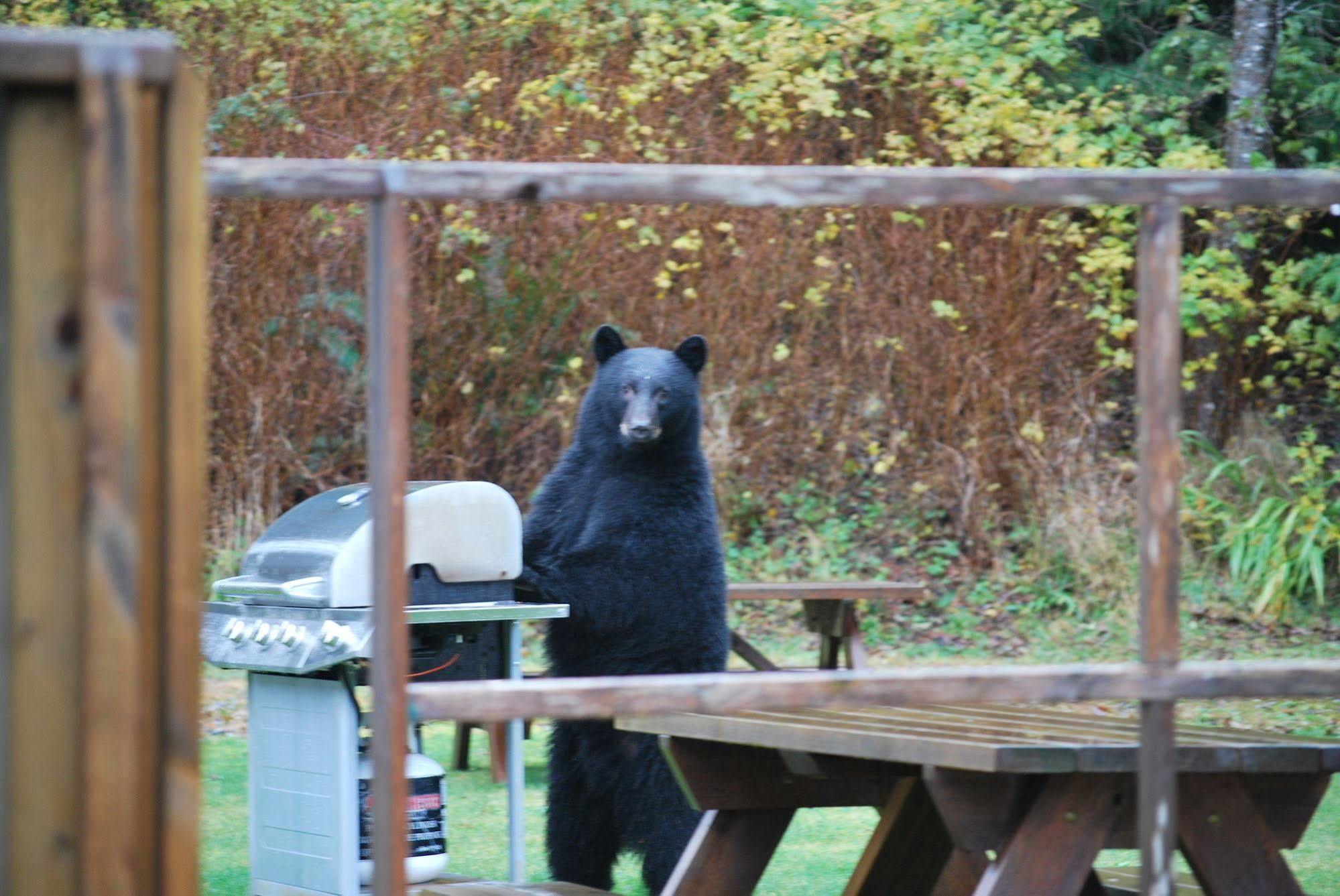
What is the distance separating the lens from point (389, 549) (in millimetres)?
2020

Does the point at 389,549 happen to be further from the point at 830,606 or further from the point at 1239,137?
the point at 1239,137

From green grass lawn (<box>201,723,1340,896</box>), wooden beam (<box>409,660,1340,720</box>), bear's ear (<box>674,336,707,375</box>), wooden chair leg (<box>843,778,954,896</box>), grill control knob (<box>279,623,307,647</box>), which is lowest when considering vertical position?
green grass lawn (<box>201,723,1340,896</box>)

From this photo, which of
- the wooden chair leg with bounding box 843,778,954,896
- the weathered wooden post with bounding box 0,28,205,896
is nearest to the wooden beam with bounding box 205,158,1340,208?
the weathered wooden post with bounding box 0,28,205,896

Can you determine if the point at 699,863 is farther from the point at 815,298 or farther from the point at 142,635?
the point at 815,298

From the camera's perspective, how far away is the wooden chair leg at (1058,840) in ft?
8.09

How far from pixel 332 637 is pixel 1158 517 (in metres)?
1.88

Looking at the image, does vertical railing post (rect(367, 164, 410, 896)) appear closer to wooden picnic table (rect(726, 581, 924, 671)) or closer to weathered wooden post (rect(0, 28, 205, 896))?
weathered wooden post (rect(0, 28, 205, 896))

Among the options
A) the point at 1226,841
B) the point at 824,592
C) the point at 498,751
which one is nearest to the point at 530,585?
the point at 498,751

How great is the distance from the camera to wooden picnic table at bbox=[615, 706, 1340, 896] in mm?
2453

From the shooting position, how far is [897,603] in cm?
918

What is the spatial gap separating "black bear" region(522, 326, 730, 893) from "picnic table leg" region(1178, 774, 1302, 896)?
168 cm

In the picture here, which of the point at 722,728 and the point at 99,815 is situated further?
the point at 722,728

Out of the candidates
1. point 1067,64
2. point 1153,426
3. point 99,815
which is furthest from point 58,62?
point 1067,64

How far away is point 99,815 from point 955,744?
1309 millimetres
